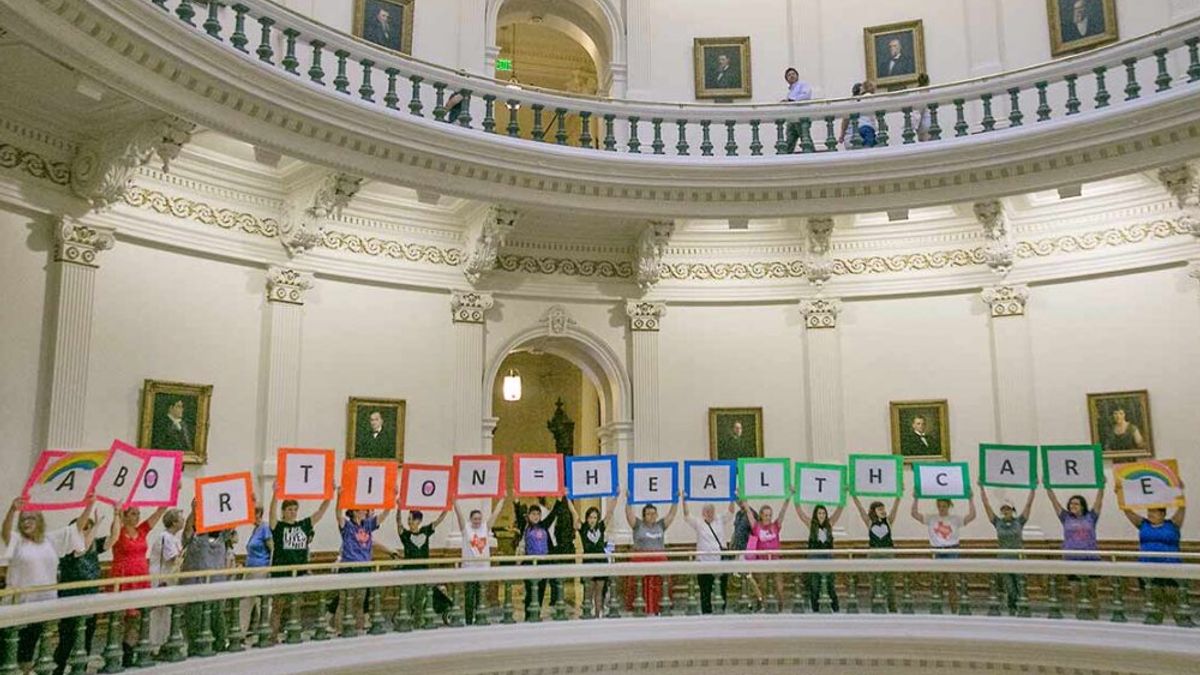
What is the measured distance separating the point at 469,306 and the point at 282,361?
2697mm

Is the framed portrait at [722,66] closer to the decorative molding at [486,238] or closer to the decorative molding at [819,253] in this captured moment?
the decorative molding at [819,253]

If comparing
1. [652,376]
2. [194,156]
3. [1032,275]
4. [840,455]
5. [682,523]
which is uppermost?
[194,156]

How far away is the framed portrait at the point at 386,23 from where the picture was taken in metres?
14.0

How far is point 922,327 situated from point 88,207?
1077 cm

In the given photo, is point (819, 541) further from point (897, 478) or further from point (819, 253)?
point (819, 253)

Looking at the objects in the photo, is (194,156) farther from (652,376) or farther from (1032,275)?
(1032,275)

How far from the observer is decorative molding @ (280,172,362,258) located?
40.7 ft

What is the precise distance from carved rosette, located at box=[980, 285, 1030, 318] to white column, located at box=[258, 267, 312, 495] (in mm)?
9223

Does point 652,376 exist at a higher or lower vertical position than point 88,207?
lower

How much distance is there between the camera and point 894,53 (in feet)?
50.7

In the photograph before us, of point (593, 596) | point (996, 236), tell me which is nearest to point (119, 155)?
point (593, 596)

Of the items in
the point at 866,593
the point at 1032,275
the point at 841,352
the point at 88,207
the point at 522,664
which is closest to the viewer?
the point at 522,664

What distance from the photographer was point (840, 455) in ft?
46.9

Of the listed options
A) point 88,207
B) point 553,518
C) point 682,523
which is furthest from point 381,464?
point 682,523
